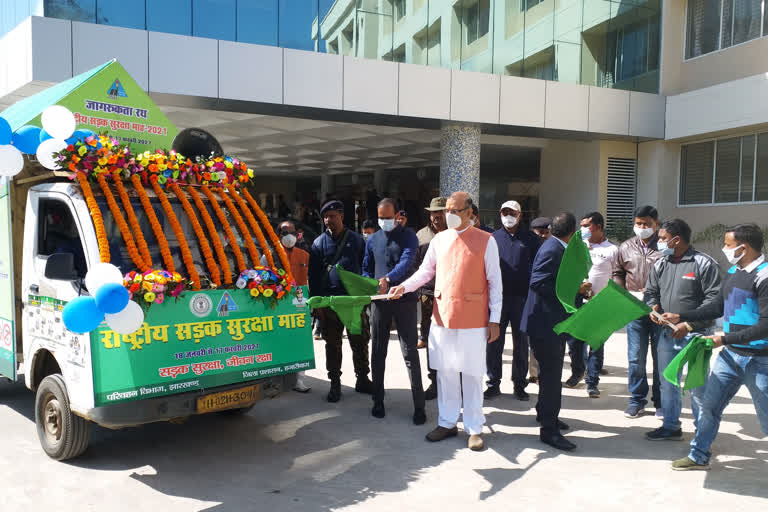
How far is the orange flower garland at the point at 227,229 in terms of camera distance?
193 inches

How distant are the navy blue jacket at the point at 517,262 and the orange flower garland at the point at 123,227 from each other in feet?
12.1

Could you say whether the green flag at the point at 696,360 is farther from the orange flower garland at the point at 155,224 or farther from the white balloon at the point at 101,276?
the white balloon at the point at 101,276

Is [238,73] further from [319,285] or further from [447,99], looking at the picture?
[319,285]

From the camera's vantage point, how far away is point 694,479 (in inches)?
171

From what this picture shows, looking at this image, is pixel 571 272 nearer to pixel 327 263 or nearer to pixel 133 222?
pixel 327 263

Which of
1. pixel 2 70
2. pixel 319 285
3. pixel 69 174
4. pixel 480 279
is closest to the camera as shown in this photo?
pixel 69 174

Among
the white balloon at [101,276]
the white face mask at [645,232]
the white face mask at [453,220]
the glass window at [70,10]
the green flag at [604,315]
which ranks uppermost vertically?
the glass window at [70,10]

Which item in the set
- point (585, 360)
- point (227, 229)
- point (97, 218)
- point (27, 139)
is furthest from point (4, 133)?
point (585, 360)

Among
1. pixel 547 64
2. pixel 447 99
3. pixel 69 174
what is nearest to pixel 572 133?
pixel 547 64

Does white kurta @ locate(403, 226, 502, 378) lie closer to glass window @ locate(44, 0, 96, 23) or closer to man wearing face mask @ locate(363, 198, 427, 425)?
man wearing face mask @ locate(363, 198, 427, 425)

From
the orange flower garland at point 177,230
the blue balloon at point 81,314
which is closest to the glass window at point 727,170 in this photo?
the orange flower garland at point 177,230

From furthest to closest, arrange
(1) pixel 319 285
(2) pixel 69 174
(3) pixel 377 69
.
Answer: (3) pixel 377 69 → (1) pixel 319 285 → (2) pixel 69 174

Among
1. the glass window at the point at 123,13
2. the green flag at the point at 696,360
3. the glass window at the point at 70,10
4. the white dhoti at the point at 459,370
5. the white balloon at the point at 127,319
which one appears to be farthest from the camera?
the glass window at the point at 123,13

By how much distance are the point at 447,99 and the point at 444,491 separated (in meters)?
12.1
